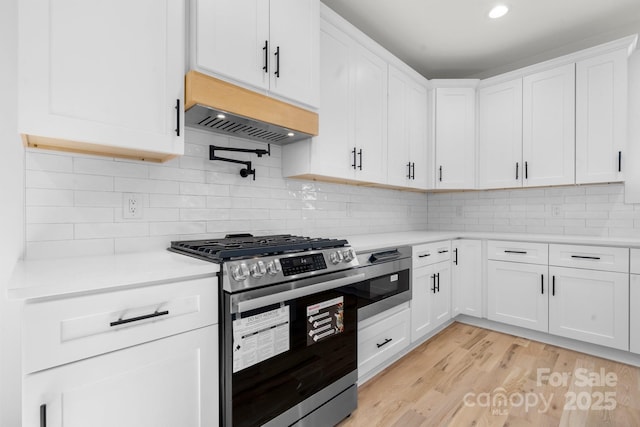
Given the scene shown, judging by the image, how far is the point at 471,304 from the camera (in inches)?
126

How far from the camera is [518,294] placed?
295cm

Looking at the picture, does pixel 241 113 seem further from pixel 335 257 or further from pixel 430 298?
pixel 430 298

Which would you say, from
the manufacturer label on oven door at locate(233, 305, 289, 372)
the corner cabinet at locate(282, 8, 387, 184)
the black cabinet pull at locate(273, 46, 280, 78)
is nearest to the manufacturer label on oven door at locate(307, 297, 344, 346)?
the manufacturer label on oven door at locate(233, 305, 289, 372)

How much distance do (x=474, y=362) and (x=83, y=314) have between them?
8.31 ft

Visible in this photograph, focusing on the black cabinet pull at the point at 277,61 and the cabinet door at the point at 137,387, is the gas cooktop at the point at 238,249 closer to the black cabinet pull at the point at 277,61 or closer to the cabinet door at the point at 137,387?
the cabinet door at the point at 137,387

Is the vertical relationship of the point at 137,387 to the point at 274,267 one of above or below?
below

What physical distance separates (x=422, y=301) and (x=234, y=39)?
2.33m

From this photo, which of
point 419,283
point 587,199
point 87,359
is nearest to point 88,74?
point 87,359

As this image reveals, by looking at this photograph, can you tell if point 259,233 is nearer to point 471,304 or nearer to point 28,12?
point 28,12

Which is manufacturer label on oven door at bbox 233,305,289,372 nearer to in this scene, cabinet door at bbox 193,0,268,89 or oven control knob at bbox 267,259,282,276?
oven control knob at bbox 267,259,282,276

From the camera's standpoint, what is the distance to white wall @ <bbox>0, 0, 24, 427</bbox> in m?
1.38

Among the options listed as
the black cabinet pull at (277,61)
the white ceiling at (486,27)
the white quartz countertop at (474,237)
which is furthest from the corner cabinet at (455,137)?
the black cabinet pull at (277,61)

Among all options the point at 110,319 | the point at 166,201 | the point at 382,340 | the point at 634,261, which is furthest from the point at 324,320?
the point at 634,261

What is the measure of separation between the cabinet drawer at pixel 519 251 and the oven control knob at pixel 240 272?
2637mm
